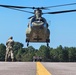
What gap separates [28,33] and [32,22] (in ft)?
4.28

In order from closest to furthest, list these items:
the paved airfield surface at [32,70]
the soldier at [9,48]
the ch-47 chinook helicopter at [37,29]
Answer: the paved airfield surface at [32,70], the soldier at [9,48], the ch-47 chinook helicopter at [37,29]

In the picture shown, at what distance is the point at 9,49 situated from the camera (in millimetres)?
33656

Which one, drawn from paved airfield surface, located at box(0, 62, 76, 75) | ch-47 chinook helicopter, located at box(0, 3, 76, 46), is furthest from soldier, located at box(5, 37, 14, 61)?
paved airfield surface, located at box(0, 62, 76, 75)

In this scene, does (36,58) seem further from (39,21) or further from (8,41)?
(8,41)

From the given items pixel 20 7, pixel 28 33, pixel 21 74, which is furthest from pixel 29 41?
pixel 21 74

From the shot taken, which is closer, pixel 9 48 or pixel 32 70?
pixel 32 70

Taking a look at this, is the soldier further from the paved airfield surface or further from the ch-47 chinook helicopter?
the paved airfield surface

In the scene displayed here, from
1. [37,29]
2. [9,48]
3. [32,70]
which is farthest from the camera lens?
[37,29]

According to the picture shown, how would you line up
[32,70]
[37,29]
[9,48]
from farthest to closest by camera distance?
[37,29] < [9,48] < [32,70]

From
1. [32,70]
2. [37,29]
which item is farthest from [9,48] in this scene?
[32,70]

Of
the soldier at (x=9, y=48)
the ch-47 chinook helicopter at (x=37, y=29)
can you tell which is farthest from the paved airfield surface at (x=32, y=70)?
the ch-47 chinook helicopter at (x=37, y=29)

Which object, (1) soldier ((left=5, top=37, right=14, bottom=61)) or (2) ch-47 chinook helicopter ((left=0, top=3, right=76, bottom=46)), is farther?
(2) ch-47 chinook helicopter ((left=0, top=3, right=76, bottom=46))

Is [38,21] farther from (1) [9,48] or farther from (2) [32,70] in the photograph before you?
(2) [32,70]

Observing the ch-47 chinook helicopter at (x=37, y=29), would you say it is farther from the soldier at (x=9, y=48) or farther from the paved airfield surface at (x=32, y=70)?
the paved airfield surface at (x=32, y=70)
